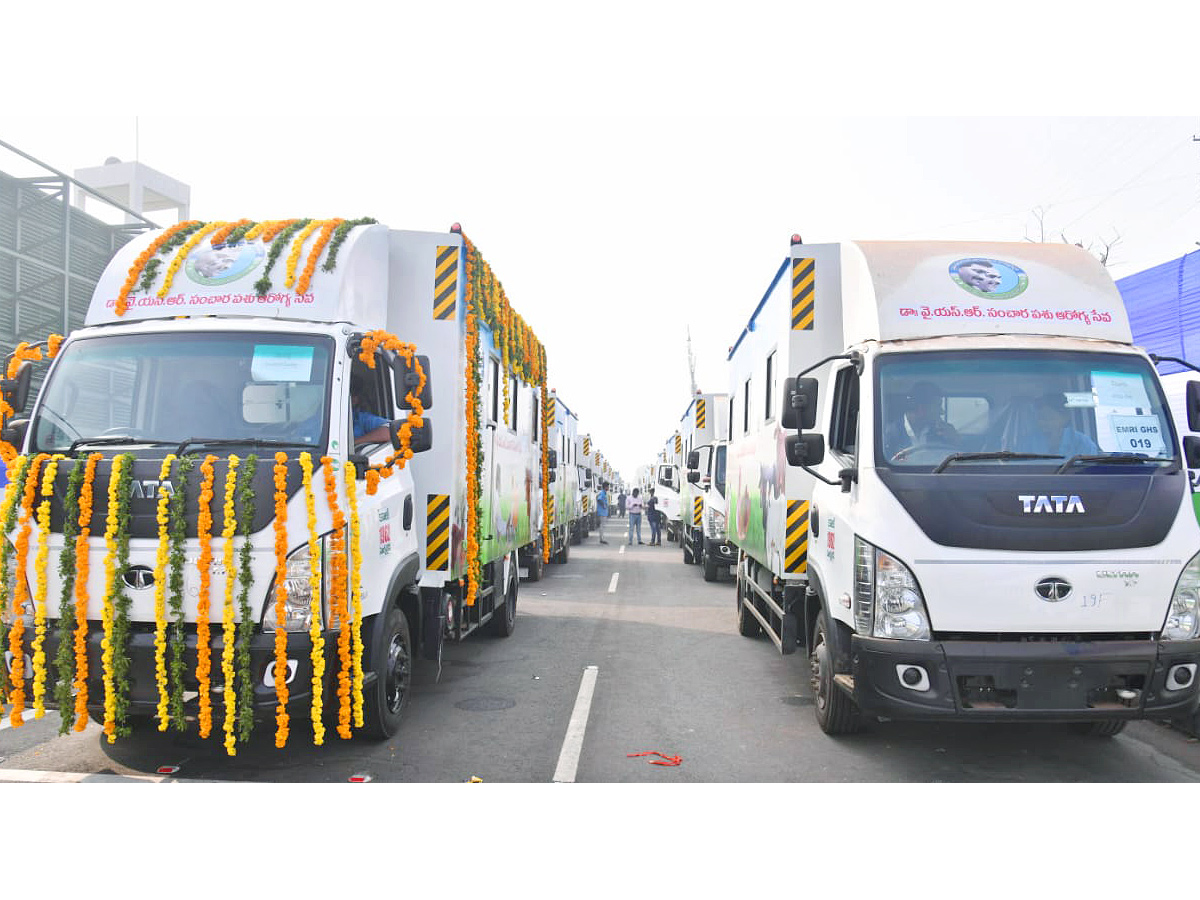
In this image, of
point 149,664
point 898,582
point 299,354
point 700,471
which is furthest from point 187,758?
point 700,471

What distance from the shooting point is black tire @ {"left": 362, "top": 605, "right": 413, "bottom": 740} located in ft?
17.1

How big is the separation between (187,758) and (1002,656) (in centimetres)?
477

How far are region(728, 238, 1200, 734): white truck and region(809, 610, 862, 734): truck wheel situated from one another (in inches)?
0.8

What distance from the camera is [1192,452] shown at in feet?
17.0

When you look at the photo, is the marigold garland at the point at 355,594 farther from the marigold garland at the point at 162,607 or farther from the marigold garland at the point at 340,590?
the marigold garland at the point at 162,607

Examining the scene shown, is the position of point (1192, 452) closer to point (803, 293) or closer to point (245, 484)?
point (803, 293)

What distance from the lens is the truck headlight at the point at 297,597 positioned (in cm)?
444

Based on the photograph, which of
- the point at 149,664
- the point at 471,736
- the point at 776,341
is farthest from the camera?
the point at 776,341

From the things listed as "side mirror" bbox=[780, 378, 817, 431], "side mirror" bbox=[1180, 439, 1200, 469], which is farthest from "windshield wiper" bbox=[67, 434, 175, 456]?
"side mirror" bbox=[1180, 439, 1200, 469]

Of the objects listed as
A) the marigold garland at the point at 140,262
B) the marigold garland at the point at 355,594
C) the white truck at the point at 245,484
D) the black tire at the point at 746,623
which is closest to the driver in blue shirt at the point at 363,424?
the white truck at the point at 245,484

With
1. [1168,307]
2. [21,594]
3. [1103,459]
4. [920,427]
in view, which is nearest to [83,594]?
[21,594]

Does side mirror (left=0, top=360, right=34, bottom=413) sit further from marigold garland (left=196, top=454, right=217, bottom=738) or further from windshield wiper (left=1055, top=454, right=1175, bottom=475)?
windshield wiper (left=1055, top=454, right=1175, bottom=475)

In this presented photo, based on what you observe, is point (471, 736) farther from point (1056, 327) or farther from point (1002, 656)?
point (1056, 327)

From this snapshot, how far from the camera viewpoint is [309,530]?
4465 millimetres
